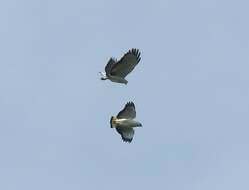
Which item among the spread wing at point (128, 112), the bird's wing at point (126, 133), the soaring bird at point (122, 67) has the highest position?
the soaring bird at point (122, 67)

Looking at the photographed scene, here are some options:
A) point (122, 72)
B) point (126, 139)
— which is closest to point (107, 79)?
point (122, 72)

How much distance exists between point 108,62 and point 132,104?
2826mm

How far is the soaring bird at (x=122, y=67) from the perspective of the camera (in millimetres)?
41812

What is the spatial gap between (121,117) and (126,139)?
4.07 ft

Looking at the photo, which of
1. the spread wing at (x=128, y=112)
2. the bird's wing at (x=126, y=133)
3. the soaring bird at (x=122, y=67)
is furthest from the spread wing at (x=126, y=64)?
the bird's wing at (x=126, y=133)

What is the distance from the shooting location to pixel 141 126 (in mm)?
39531

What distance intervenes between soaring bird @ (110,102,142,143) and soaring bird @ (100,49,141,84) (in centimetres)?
178

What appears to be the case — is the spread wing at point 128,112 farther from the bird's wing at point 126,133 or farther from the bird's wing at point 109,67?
the bird's wing at point 109,67

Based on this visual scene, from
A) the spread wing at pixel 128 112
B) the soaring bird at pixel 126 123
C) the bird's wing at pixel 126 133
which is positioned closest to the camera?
the soaring bird at pixel 126 123

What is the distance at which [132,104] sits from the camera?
41.5 metres

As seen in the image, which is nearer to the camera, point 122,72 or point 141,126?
point 141,126

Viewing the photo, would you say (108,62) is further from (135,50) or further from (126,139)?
(126,139)

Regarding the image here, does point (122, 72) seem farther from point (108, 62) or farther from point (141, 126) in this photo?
point (141, 126)

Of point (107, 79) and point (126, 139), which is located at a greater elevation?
point (107, 79)
